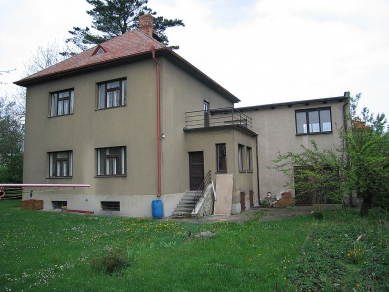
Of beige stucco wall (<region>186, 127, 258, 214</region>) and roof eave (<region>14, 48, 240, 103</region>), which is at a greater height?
roof eave (<region>14, 48, 240, 103</region>)

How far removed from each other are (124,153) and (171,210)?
3.62 metres

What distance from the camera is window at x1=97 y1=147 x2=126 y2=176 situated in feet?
52.0

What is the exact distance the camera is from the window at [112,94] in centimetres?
1616

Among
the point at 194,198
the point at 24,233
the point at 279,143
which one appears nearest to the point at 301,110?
the point at 279,143

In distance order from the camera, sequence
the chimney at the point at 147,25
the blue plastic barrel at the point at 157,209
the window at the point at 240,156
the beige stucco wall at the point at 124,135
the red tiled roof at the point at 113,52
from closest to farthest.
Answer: the blue plastic barrel at the point at 157,209, the beige stucco wall at the point at 124,135, the red tiled roof at the point at 113,52, the window at the point at 240,156, the chimney at the point at 147,25

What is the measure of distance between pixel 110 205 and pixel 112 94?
5.59 meters

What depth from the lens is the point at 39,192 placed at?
17.9 m

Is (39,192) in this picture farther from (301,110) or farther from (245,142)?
(301,110)

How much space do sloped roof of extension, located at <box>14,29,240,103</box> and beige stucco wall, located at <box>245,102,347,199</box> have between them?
372 cm

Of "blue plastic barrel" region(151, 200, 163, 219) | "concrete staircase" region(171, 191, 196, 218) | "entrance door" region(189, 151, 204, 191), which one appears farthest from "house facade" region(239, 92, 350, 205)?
"blue plastic barrel" region(151, 200, 163, 219)

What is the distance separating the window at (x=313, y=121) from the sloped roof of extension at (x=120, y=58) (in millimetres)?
5498

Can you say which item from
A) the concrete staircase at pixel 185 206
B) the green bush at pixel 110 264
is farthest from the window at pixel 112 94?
the green bush at pixel 110 264

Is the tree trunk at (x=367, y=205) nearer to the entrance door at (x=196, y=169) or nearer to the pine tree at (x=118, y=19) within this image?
the entrance door at (x=196, y=169)

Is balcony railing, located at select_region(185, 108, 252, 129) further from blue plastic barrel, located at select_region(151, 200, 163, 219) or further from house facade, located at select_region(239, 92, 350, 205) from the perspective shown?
blue plastic barrel, located at select_region(151, 200, 163, 219)
